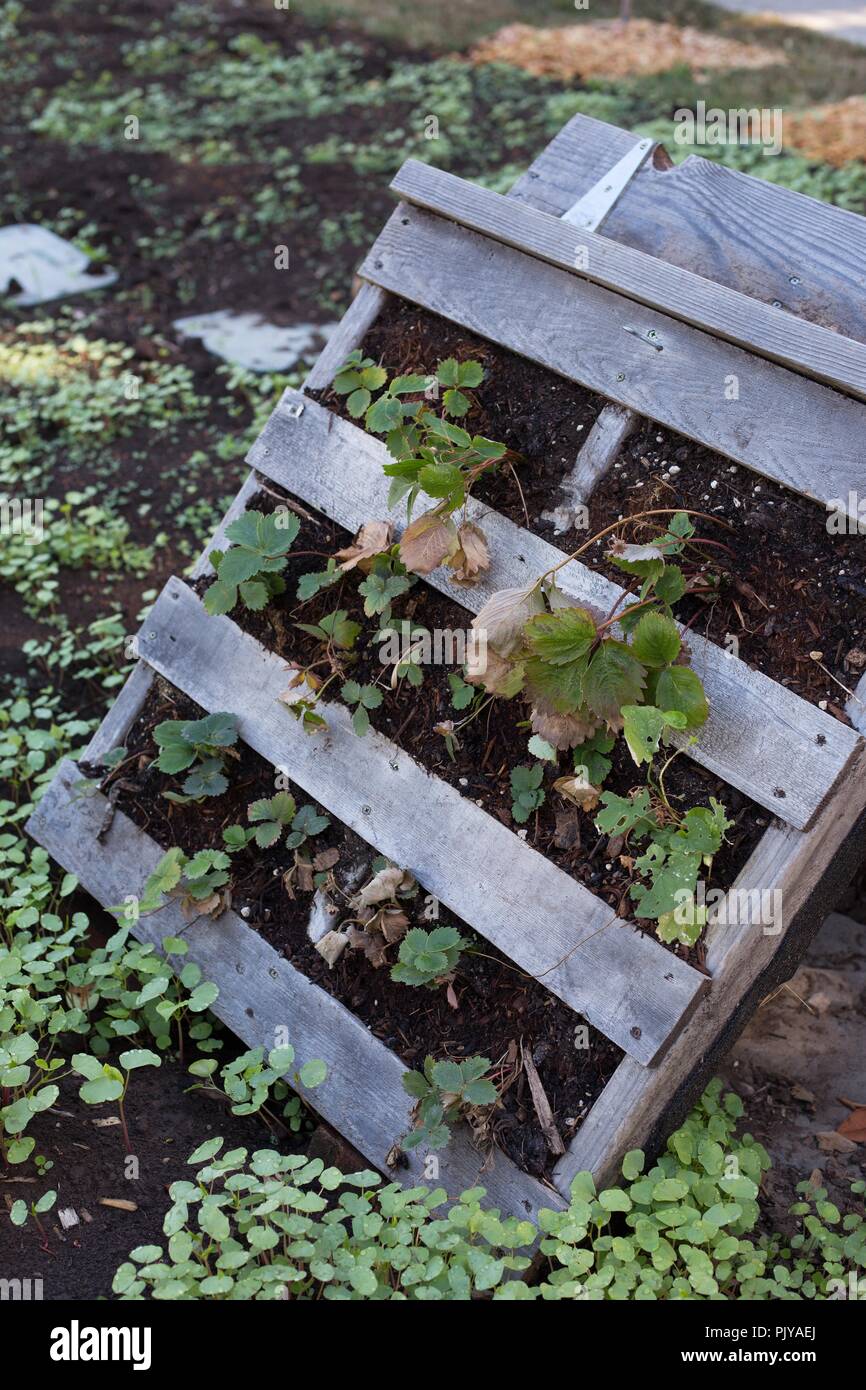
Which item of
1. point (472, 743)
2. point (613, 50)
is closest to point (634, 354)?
point (472, 743)

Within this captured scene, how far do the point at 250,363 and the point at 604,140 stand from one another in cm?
283

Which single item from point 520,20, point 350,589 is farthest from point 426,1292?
point 520,20

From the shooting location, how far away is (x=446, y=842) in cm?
283

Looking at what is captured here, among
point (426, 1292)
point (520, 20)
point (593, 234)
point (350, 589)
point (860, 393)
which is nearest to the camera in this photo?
point (426, 1292)

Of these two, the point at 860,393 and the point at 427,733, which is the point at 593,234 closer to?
the point at 860,393

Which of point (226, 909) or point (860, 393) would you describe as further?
point (226, 909)

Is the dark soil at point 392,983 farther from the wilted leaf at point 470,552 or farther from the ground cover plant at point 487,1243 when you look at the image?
the wilted leaf at point 470,552

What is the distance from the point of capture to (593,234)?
2.95m

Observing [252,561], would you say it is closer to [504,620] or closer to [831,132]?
[504,620]

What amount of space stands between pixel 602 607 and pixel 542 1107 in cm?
111

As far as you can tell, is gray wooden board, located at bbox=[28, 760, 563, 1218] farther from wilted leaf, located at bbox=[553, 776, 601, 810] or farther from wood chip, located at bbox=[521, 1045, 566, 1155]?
wilted leaf, located at bbox=[553, 776, 601, 810]

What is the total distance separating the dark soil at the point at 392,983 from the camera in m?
2.63

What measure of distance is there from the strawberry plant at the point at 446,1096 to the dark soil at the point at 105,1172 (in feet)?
1.57

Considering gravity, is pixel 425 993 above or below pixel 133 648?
below
